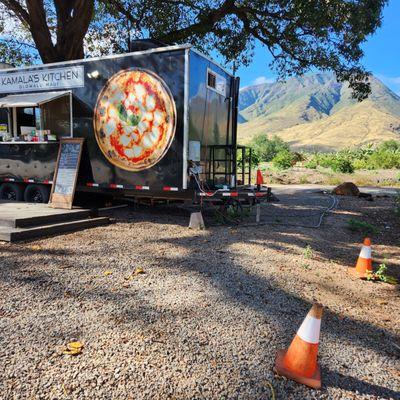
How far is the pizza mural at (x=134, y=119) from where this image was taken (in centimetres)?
751

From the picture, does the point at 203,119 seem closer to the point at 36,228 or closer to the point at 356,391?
the point at 36,228

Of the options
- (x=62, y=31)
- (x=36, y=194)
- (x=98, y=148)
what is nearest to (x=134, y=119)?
(x=98, y=148)

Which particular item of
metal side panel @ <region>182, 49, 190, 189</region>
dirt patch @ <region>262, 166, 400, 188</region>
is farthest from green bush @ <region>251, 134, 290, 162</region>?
metal side panel @ <region>182, 49, 190, 189</region>

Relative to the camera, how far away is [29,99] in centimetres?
870

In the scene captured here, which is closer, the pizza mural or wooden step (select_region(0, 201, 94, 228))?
wooden step (select_region(0, 201, 94, 228))

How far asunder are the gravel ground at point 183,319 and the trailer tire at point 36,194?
3.25m

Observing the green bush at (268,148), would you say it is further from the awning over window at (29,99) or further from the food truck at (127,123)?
the awning over window at (29,99)

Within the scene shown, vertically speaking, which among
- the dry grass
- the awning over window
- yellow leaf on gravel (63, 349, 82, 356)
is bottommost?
yellow leaf on gravel (63, 349, 82, 356)

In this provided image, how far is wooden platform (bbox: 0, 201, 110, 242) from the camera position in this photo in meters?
6.17

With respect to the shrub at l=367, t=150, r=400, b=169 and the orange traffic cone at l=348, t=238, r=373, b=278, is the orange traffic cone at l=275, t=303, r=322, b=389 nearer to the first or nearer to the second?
the orange traffic cone at l=348, t=238, r=373, b=278

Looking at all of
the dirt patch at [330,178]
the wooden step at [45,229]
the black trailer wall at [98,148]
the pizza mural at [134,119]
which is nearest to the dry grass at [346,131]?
the dirt patch at [330,178]

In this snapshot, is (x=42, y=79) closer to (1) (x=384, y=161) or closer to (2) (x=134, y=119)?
(2) (x=134, y=119)

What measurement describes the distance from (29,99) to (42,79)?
71 centimetres

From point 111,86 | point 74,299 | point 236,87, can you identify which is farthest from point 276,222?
point 74,299
